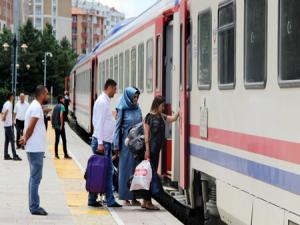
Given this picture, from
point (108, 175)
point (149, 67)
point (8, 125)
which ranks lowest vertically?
point (108, 175)

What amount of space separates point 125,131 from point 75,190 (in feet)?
9.23

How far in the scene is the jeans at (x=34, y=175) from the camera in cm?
1104

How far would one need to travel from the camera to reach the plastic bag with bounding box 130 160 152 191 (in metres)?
11.3

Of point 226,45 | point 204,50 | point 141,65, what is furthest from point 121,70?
point 226,45

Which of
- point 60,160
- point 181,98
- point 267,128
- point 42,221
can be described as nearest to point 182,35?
point 181,98

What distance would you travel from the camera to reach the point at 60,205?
40.7ft

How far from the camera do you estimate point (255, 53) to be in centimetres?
716

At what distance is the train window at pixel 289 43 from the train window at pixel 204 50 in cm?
264

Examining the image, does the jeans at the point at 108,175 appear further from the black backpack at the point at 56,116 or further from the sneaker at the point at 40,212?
the black backpack at the point at 56,116

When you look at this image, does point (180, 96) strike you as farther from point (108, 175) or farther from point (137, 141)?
point (108, 175)

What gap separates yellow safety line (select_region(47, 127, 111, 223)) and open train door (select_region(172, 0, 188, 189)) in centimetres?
137

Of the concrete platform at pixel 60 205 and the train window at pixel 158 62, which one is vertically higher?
the train window at pixel 158 62

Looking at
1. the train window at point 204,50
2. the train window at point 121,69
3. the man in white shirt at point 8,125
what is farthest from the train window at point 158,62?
the man in white shirt at point 8,125

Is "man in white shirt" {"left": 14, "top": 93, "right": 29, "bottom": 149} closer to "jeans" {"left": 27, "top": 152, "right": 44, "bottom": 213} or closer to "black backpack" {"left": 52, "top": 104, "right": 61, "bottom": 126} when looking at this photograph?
"black backpack" {"left": 52, "top": 104, "right": 61, "bottom": 126}
